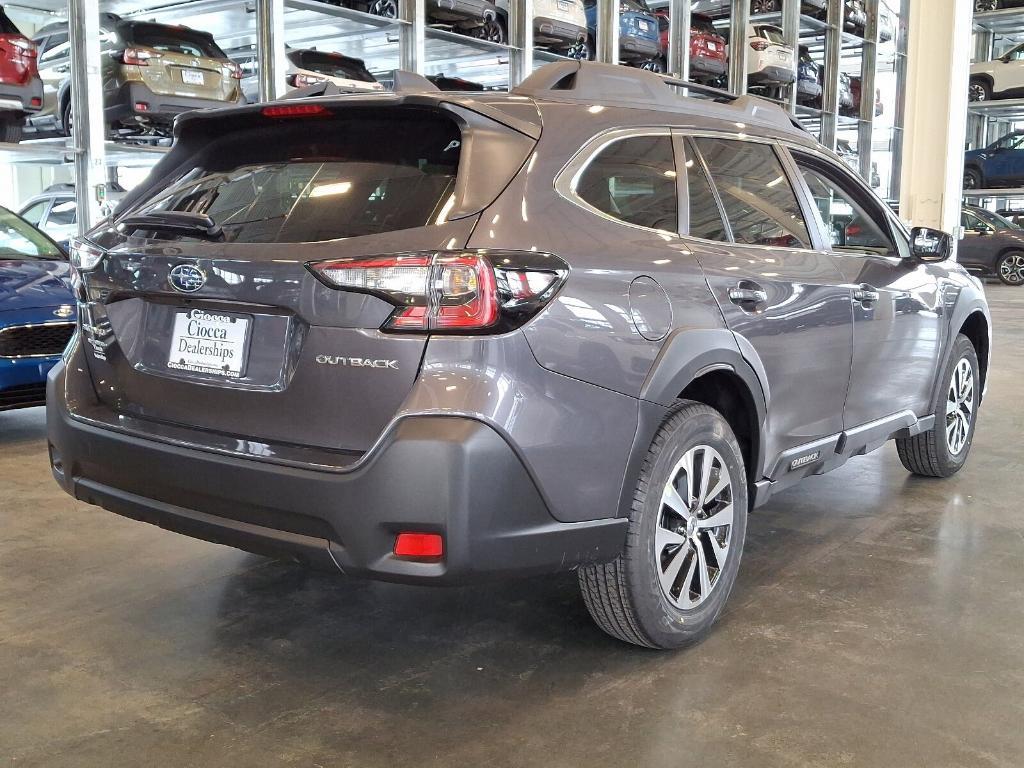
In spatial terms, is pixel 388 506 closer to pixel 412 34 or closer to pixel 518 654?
pixel 518 654

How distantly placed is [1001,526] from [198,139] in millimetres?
3359

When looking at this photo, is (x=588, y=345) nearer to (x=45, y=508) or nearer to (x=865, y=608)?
(x=865, y=608)

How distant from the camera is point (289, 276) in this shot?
94.0 inches

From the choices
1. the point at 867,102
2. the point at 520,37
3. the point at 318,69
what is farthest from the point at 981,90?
the point at 318,69

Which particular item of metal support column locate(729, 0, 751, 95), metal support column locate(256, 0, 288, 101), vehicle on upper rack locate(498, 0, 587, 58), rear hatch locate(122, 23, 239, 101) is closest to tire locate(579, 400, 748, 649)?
rear hatch locate(122, 23, 239, 101)

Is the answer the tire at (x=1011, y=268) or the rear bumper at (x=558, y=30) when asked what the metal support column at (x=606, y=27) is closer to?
the rear bumper at (x=558, y=30)

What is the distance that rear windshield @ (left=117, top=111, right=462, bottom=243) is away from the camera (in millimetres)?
2457

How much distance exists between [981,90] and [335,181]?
25.4 m

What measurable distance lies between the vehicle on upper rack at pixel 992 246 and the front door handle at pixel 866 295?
1684cm

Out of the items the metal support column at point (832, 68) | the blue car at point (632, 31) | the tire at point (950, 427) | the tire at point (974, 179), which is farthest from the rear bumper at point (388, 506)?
the tire at point (974, 179)

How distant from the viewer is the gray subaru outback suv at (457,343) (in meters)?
2.30

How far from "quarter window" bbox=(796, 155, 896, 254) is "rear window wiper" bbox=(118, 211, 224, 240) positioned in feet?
7.02

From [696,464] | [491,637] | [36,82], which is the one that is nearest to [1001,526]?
[696,464]

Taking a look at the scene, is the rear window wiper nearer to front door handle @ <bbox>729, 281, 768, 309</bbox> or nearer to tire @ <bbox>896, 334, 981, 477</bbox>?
front door handle @ <bbox>729, 281, 768, 309</bbox>
